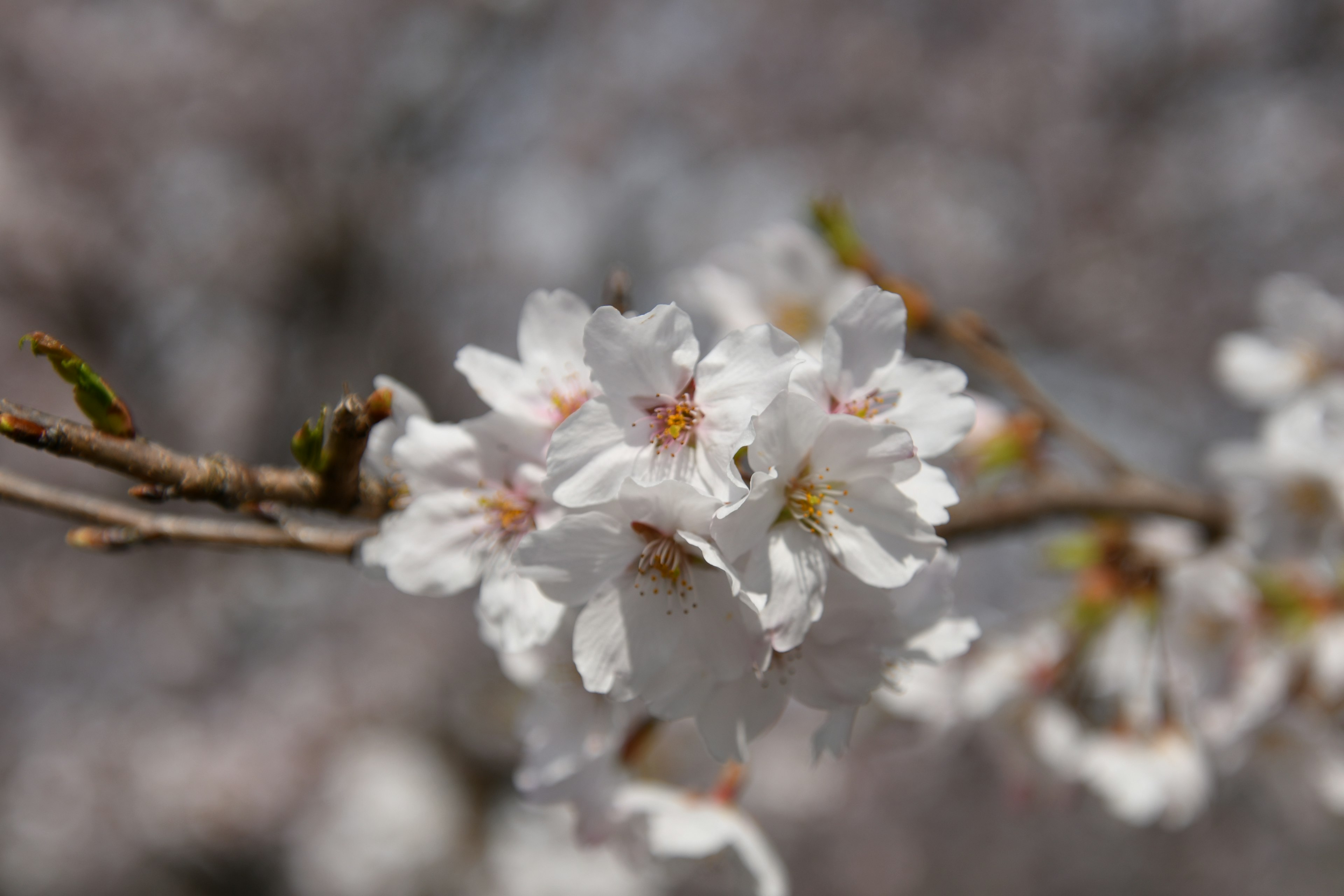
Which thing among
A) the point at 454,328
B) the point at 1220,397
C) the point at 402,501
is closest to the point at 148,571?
the point at 454,328

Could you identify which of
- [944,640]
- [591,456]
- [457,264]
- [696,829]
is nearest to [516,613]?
[591,456]

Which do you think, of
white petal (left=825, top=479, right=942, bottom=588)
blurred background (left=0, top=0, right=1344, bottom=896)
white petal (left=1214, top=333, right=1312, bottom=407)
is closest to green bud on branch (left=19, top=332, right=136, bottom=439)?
white petal (left=825, top=479, right=942, bottom=588)

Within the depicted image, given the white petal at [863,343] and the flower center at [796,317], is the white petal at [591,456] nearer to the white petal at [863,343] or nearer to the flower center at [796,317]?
the white petal at [863,343]

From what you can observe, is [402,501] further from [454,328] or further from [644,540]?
Result: [454,328]

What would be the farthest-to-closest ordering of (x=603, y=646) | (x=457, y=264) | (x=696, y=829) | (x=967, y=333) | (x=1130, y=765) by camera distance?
(x=457, y=264), (x=1130, y=765), (x=967, y=333), (x=696, y=829), (x=603, y=646)

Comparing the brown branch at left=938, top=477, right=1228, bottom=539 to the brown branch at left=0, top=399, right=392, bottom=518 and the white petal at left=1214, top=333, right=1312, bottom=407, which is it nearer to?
the white petal at left=1214, top=333, right=1312, bottom=407

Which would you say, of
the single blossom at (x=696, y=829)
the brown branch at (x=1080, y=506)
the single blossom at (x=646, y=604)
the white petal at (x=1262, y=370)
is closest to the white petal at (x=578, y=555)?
the single blossom at (x=646, y=604)

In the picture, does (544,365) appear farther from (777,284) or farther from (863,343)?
(777,284)
